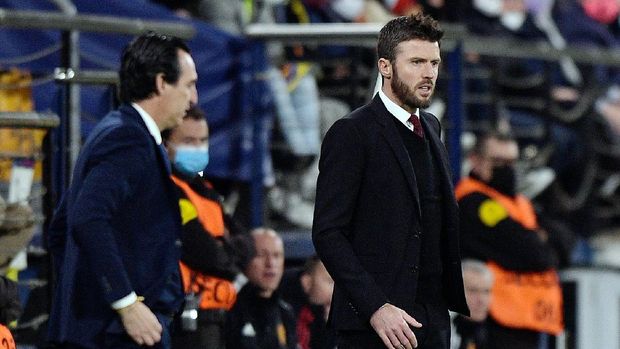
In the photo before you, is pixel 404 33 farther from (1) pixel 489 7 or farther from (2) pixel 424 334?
(1) pixel 489 7

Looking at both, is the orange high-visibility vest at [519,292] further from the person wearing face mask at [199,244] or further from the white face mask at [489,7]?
the white face mask at [489,7]

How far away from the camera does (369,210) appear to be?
19.4 ft

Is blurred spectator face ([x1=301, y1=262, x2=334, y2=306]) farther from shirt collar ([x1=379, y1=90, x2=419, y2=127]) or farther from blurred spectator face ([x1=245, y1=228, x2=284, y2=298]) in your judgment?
shirt collar ([x1=379, y1=90, x2=419, y2=127])

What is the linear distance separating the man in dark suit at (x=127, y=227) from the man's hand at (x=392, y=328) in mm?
797

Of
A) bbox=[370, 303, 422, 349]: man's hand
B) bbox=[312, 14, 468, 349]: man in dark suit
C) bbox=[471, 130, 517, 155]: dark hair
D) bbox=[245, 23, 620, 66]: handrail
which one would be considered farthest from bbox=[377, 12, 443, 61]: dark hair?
bbox=[471, 130, 517, 155]: dark hair

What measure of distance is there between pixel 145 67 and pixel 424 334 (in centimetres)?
142

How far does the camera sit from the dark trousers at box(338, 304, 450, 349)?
19.2ft

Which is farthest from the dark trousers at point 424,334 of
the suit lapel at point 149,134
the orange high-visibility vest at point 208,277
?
the orange high-visibility vest at point 208,277

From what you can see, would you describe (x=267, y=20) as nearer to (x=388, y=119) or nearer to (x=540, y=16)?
(x=540, y=16)

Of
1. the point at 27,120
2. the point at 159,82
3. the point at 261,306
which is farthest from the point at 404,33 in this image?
the point at 261,306

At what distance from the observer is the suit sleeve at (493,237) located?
1047cm

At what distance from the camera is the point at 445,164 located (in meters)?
6.13

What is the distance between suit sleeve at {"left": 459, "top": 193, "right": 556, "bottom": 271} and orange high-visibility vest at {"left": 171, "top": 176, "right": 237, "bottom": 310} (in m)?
2.69

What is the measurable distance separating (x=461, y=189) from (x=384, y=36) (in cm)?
464
